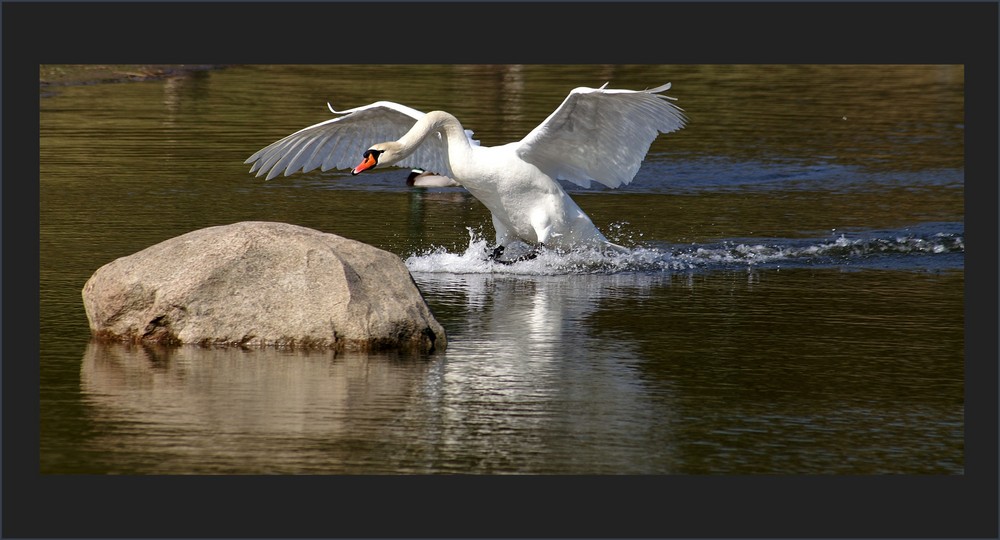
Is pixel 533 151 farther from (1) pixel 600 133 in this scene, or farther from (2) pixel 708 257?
(2) pixel 708 257

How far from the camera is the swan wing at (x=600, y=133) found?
12.3 meters

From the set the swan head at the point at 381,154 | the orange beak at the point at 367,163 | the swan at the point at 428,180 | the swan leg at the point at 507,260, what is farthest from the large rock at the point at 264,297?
the swan at the point at 428,180

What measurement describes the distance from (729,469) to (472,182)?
223 inches

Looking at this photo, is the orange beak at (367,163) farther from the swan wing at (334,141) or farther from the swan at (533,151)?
the swan wing at (334,141)

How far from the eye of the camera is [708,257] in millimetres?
13383

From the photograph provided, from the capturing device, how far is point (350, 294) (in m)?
9.50

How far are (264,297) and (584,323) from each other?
7.73 ft

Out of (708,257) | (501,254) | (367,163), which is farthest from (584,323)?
(708,257)

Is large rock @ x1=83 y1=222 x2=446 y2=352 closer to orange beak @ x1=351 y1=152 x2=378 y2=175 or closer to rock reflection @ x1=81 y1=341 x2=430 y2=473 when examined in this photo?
rock reflection @ x1=81 y1=341 x2=430 y2=473

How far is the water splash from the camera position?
12992 mm

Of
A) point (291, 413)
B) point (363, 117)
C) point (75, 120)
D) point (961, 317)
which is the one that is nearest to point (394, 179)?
point (363, 117)

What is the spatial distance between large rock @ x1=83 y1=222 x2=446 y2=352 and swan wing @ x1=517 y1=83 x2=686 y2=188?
3.01 meters

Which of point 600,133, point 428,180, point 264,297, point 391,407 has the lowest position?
point 391,407

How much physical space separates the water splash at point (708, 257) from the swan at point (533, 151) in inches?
6.8
